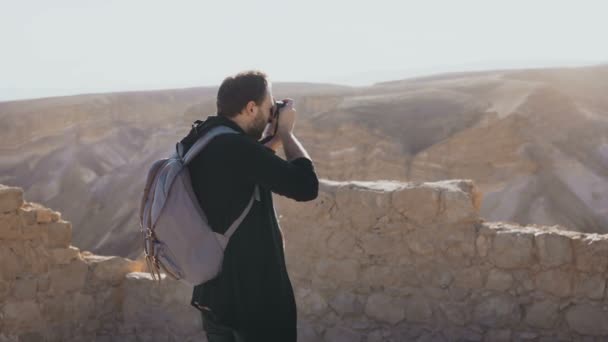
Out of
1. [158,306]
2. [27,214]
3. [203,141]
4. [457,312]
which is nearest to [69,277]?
[27,214]

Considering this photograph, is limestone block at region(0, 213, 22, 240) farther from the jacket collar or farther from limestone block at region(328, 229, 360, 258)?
the jacket collar

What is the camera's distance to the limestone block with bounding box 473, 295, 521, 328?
4.37 m

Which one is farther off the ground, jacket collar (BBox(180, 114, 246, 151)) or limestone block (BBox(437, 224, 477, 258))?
jacket collar (BBox(180, 114, 246, 151))

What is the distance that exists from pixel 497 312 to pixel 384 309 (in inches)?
30.0

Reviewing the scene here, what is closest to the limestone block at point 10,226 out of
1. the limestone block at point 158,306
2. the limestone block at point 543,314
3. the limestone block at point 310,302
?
the limestone block at point 158,306

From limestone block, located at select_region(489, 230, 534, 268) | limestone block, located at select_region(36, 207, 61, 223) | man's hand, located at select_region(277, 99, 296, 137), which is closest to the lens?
man's hand, located at select_region(277, 99, 296, 137)

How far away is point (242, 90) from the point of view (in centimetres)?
254

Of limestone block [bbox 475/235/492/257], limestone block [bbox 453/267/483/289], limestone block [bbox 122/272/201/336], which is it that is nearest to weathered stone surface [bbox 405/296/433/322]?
limestone block [bbox 453/267/483/289]

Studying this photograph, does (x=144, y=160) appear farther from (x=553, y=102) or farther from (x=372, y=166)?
(x=553, y=102)

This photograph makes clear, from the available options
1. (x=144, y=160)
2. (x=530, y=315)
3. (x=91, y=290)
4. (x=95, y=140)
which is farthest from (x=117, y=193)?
(x=530, y=315)

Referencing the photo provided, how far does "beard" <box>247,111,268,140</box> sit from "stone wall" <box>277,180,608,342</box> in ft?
7.47

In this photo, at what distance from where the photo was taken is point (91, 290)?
5.59 meters

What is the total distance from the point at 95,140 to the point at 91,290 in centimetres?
2678

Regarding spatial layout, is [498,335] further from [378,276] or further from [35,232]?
[35,232]
